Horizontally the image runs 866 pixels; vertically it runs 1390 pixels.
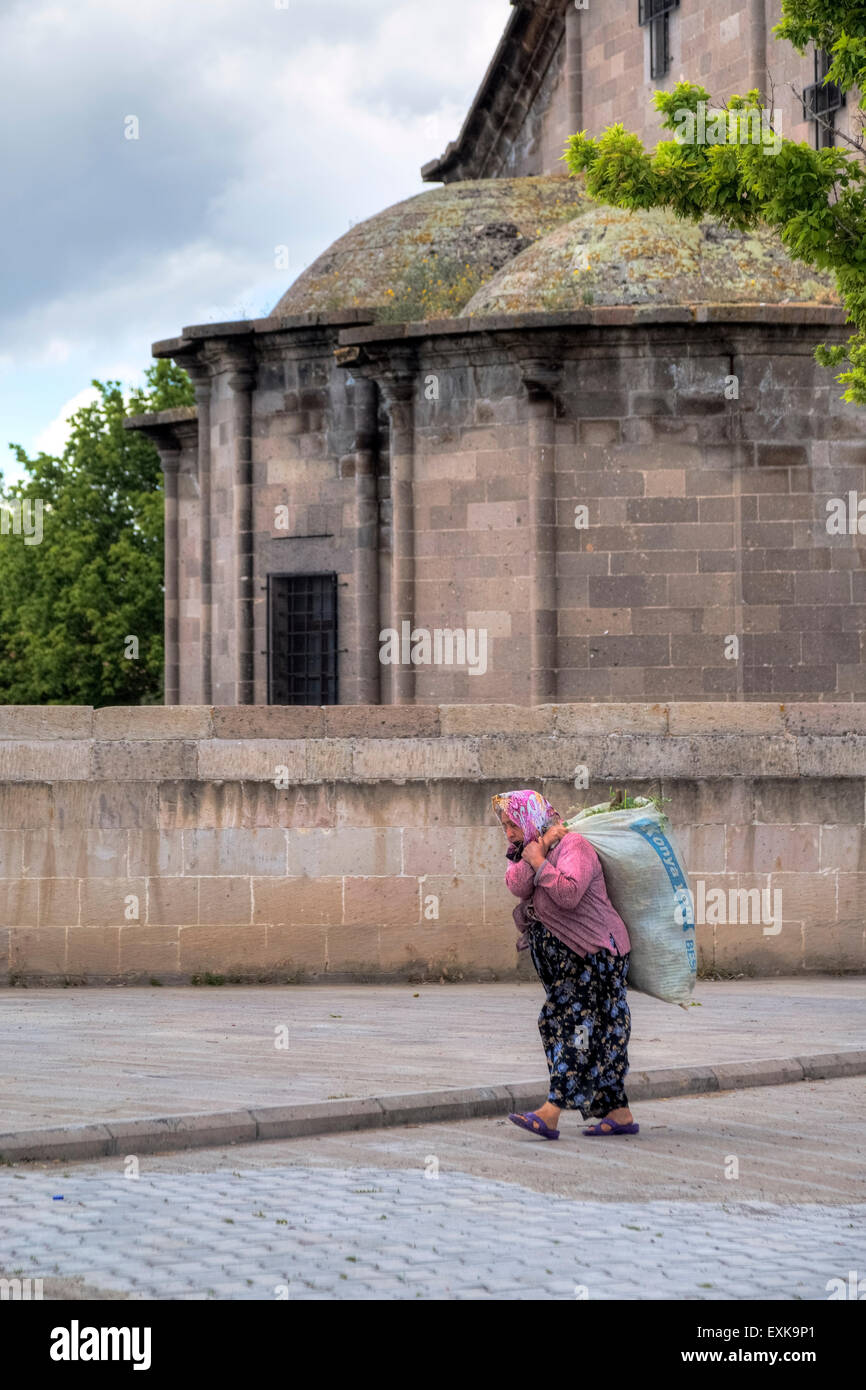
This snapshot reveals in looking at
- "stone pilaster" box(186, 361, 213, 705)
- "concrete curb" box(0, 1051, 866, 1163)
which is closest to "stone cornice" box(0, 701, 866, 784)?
"concrete curb" box(0, 1051, 866, 1163)

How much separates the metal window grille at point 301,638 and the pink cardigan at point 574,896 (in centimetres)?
1347

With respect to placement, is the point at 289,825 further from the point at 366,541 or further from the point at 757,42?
the point at 757,42

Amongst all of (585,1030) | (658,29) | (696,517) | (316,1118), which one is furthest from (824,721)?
(658,29)

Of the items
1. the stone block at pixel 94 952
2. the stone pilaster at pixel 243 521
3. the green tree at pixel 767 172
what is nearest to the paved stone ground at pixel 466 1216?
the stone block at pixel 94 952

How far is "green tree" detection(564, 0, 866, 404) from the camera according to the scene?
13.8m

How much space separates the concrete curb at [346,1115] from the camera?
746 cm

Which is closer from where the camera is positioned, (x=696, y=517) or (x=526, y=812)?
(x=526, y=812)

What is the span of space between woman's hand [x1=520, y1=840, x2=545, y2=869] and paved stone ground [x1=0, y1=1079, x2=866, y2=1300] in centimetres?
117

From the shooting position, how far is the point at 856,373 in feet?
55.0

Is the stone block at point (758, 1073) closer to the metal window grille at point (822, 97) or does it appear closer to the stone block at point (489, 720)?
the stone block at point (489, 720)

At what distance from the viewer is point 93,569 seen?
163ft

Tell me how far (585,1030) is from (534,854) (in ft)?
2.56

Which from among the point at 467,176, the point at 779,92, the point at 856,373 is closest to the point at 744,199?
the point at 856,373
